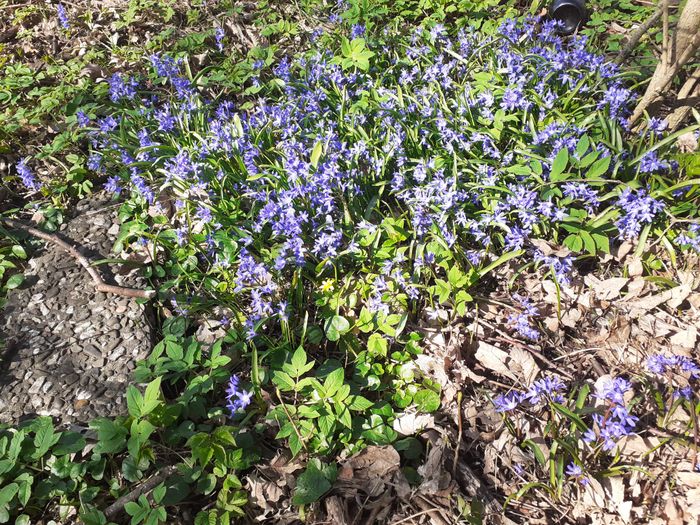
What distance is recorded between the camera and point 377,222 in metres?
2.91

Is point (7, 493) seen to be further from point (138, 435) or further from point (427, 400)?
point (427, 400)

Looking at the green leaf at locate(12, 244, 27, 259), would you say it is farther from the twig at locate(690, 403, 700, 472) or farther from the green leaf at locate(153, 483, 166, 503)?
the twig at locate(690, 403, 700, 472)

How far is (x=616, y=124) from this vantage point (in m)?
2.79

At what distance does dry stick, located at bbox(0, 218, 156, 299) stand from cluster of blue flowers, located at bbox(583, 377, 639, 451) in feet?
7.27

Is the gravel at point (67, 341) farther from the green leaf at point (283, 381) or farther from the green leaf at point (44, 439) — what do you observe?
the green leaf at point (283, 381)

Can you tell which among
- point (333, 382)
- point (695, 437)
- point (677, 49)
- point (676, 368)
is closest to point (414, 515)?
point (333, 382)

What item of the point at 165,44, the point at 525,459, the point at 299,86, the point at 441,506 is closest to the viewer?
the point at 441,506

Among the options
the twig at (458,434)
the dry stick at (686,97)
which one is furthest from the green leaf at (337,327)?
the dry stick at (686,97)

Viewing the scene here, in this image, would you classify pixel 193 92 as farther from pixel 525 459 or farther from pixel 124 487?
pixel 525 459

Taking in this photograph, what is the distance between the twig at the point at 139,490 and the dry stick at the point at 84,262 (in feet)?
3.23

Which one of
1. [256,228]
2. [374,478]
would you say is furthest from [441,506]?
[256,228]

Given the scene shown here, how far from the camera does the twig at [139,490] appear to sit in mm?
1914

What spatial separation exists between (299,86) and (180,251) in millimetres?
1385

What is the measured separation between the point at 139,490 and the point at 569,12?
429 centimetres
